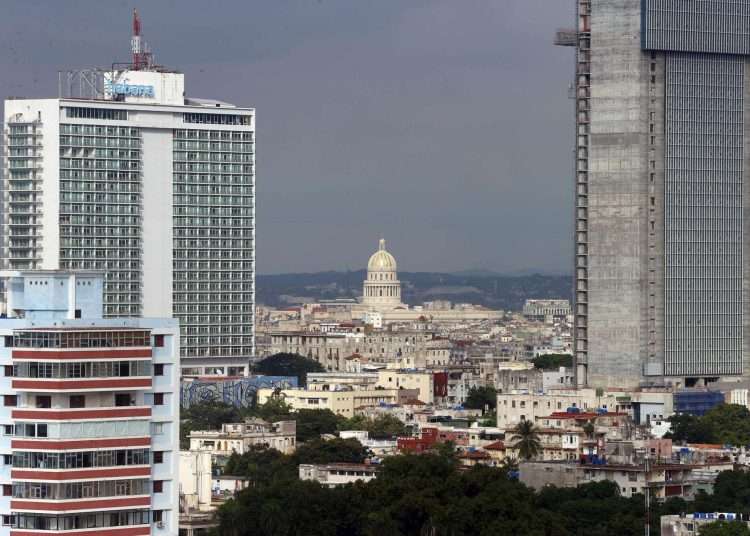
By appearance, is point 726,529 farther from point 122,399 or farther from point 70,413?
point 70,413

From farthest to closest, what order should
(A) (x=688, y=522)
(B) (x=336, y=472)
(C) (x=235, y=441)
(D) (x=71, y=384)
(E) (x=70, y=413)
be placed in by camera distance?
(C) (x=235, y=441)
(B) (x=336, y=472)
(A) (x=688, y=522)
(E) (x=70, y=413)
(D) (x=71, y=384)

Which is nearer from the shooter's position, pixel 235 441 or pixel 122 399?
pixel 122 399

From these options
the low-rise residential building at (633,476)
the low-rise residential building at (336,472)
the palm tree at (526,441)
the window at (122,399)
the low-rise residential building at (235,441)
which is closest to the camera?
the window at (122,399)

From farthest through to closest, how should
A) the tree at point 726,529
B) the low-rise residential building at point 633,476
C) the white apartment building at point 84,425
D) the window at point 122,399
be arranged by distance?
the low-rise residential building at point 633,476 → the tree at point 726,529 → the window at point 122,399 → the white apartment building at point 84,425

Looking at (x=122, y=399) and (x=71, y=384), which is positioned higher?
(x=71, y=384)

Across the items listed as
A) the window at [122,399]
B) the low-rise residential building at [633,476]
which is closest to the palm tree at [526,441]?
the low-rise residential building at [633,476]

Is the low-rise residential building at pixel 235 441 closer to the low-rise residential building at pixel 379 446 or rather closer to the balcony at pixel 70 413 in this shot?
the low-rise residential building at pixel 379 446

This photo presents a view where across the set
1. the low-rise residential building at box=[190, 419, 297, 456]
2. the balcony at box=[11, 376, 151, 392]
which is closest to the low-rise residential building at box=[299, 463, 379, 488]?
the low-rise residential building at box=[190, 419, 297, 456]

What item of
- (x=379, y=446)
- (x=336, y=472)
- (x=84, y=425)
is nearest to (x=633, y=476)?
(x=336, y=472)
